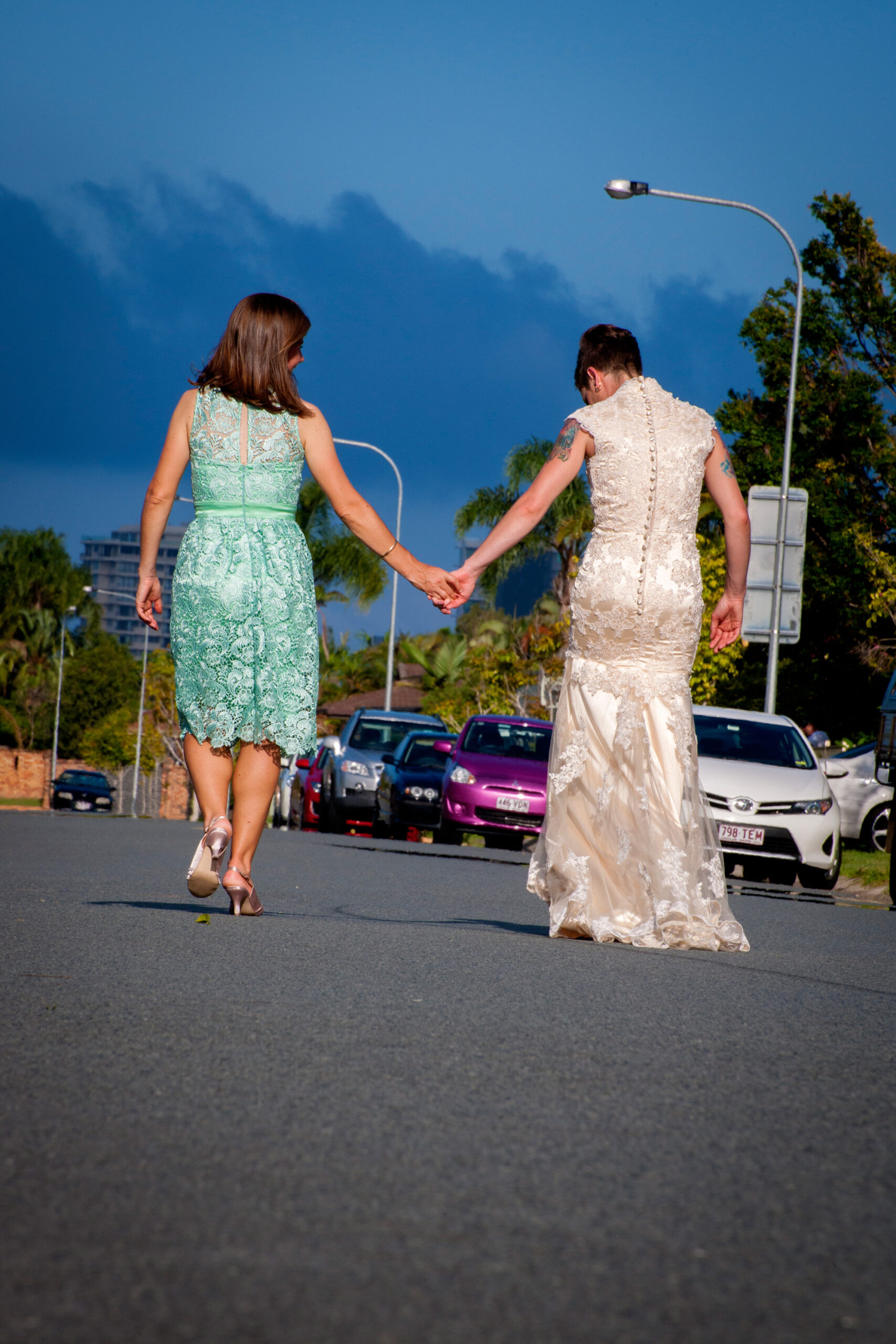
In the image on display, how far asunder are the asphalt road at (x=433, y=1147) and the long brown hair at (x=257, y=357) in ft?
6.72

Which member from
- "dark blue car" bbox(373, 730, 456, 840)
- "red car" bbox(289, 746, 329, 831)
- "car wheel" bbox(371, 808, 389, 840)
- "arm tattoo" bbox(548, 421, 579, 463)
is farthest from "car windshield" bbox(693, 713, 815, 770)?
"red car" bbox(289, 746, 329, 831)

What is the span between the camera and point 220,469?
230 inches

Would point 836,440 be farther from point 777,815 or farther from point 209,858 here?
point 209,858

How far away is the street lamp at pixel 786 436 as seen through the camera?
19.7 m

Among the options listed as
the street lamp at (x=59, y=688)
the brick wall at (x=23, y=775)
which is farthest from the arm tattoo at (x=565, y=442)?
the brick wall at (x=23, y=775)

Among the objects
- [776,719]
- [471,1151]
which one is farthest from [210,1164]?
[776,719]

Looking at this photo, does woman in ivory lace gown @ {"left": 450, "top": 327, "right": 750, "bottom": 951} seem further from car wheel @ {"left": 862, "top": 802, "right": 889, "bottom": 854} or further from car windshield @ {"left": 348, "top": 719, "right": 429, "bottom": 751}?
car windshield @ {"left": 348, "top": 719, "right": 429, "bottom": 751}

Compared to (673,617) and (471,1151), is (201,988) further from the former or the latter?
(673,617)

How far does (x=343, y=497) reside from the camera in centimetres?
613

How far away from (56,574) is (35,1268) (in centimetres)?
7705

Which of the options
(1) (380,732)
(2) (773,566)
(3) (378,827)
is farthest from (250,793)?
(3) (378,827)

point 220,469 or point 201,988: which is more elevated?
point 220,469

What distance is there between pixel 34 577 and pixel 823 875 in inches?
2633

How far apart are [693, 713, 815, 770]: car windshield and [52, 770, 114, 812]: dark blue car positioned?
4102 centimetres
